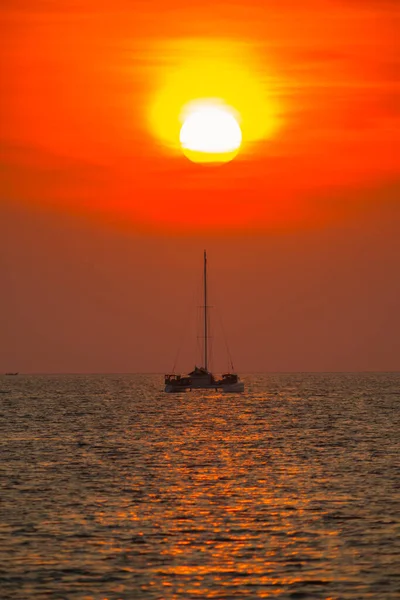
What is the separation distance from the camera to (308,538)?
44.3 metres

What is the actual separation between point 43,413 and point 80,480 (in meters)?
94.3

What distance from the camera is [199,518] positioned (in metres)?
49.4

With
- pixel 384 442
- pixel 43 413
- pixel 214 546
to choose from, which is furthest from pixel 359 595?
pixel 43 413

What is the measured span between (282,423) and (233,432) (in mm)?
19370

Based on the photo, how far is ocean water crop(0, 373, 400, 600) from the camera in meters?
36.8

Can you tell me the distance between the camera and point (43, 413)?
158250mm

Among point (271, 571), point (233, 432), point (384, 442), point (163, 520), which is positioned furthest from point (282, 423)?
point (271, 571)

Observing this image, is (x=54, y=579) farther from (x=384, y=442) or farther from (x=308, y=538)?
(x=384, y=442)

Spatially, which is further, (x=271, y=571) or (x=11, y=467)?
(x=11, y=467)

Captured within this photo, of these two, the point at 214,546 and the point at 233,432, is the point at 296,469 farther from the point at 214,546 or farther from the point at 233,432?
the point at 233,432

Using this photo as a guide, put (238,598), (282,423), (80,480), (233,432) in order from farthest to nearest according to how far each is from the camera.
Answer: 1. (282,423)
2. (233,432)
3. (80,480)
4. (238,598)

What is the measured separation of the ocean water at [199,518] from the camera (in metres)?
36.8

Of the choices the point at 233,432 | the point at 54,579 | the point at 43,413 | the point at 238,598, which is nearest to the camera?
the point at 238,598

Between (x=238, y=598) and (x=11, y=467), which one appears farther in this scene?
(x=11, y=467)
